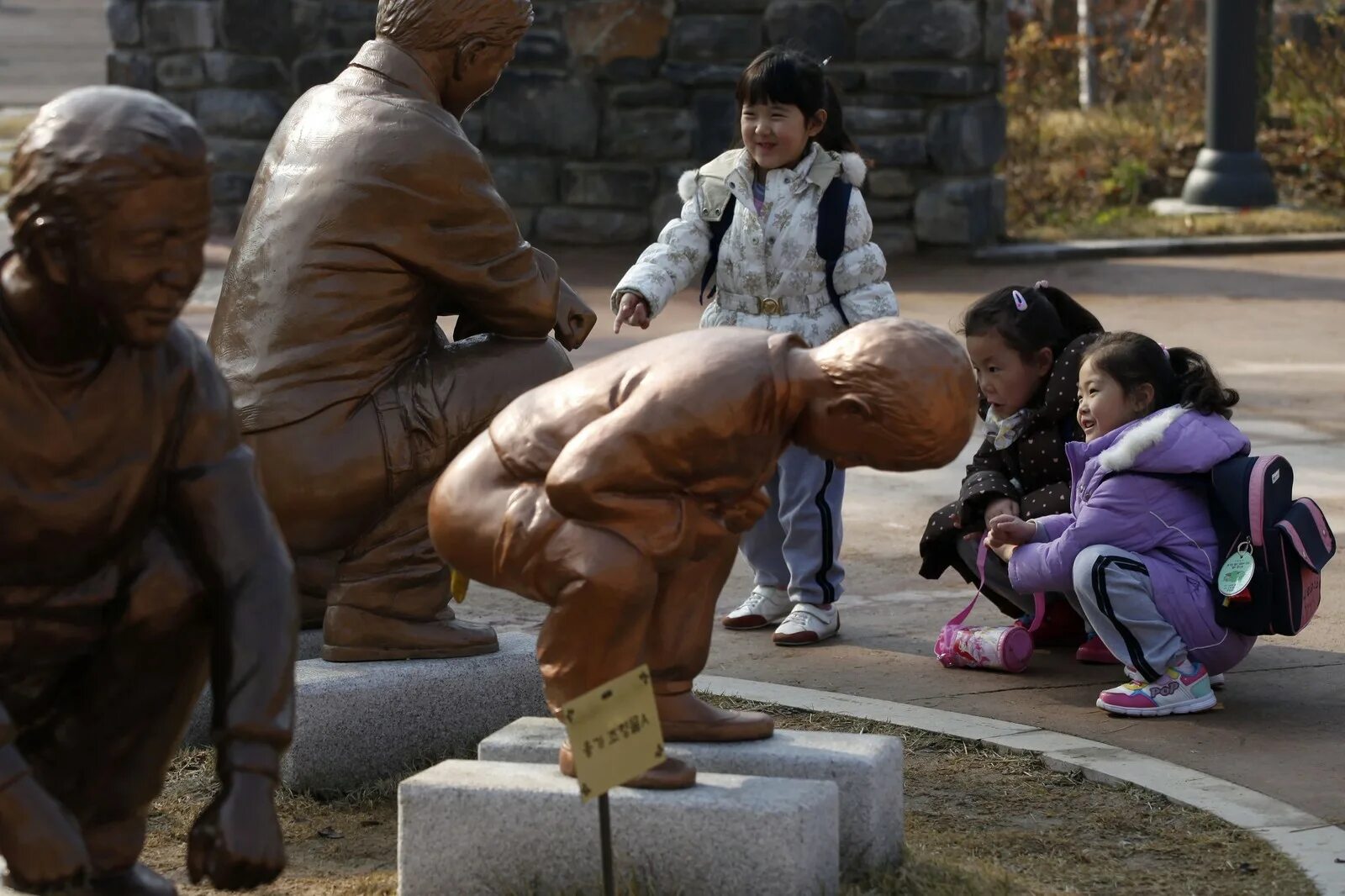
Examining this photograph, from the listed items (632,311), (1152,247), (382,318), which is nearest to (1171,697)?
(632,311)

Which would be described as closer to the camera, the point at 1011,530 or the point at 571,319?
the point at 571,319

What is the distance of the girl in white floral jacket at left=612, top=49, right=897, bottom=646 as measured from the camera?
5789 millimetres

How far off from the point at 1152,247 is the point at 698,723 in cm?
1071

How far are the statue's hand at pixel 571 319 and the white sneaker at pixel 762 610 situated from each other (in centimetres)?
145

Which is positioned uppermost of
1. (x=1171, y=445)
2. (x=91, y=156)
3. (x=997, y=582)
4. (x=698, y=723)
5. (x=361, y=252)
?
(x=91, y=156)

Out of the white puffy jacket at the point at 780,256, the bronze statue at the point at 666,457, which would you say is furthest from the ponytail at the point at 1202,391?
the bronze statue at the point at 666,457

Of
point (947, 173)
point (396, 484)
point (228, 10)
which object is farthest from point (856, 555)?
point (228, 10)

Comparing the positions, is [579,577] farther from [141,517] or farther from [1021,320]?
[1021,320]

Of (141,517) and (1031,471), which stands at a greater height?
(141,517)

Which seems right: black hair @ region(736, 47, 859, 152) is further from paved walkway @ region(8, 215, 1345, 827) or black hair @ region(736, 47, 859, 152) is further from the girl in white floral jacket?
paved walkway @ region(8, 215, 1345, 827)

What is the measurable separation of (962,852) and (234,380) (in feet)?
6.19

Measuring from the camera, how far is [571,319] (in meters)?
4.70

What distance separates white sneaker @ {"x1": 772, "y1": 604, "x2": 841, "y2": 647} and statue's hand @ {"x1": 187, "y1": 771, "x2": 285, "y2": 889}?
3357 millimetres

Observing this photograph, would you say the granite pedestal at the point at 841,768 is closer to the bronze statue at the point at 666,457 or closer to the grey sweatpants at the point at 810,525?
the bronze statue at the point at 666,457
